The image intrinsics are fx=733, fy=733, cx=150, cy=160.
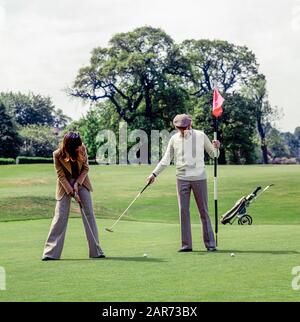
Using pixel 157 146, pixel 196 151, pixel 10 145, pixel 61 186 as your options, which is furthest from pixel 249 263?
pixel 10 145

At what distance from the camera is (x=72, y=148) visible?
11.8 meters

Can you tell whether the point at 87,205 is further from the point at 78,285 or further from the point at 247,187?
the point at 247,187

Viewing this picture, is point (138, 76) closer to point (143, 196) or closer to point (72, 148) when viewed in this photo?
point (143, 196)

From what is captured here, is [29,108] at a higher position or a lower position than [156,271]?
higher

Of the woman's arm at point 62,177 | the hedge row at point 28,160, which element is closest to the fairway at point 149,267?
the woman's arm at point 62,177

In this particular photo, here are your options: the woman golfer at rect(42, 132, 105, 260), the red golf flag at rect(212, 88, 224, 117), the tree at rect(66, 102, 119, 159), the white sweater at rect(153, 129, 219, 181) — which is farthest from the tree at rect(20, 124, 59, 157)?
the woman golfer at rect(42, 132, 105, 260)

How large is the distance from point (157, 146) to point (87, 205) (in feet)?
219

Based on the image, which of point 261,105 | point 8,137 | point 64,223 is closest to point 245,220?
point 64,223

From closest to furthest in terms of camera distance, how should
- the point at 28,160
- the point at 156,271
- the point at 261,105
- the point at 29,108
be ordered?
the point at 156,271 → the point at 28,160 → the point at 261,105 → the point at 29,108

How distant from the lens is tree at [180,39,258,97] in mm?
94438

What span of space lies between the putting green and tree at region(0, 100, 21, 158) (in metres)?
72.9

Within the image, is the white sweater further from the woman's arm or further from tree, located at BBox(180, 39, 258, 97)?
tree, located at BBox(180, 39, 258, 97)

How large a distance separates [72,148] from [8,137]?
76.7 m
